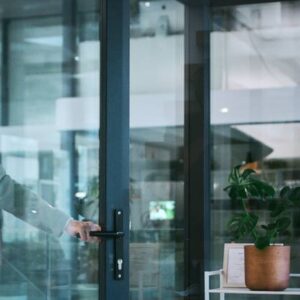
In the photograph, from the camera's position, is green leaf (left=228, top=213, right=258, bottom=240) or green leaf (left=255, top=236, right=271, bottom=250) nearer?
green leaf (left=255, top=236, right=271, bottom=250)

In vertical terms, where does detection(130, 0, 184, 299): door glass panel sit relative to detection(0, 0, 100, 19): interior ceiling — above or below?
below

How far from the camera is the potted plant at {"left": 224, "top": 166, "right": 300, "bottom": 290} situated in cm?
325

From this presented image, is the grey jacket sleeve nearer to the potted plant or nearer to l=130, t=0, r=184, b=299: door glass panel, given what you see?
the potted plant

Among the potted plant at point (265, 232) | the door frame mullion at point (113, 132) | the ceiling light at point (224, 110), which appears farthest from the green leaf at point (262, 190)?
the ceiling light at point (224, 110)

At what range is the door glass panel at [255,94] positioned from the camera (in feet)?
15.2

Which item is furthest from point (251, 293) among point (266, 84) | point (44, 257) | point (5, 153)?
point (5, 153)

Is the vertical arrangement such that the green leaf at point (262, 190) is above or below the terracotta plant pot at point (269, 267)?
above

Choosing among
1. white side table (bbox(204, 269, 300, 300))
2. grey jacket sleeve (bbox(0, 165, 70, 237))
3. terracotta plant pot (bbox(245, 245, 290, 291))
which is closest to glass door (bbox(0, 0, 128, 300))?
grey jacket sleeve (bbox(0, 165, 70, 237))

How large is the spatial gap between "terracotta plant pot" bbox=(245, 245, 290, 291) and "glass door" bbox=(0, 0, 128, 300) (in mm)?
627

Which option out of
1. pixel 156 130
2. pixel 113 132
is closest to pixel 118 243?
pixel 113 132

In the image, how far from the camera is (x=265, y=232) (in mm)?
3322

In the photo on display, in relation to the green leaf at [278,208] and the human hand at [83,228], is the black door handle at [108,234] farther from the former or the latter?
the green leaf at [278,208]

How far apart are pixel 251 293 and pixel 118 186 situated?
31.7 inches

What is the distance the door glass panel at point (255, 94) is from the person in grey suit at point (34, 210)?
101 centimetres
